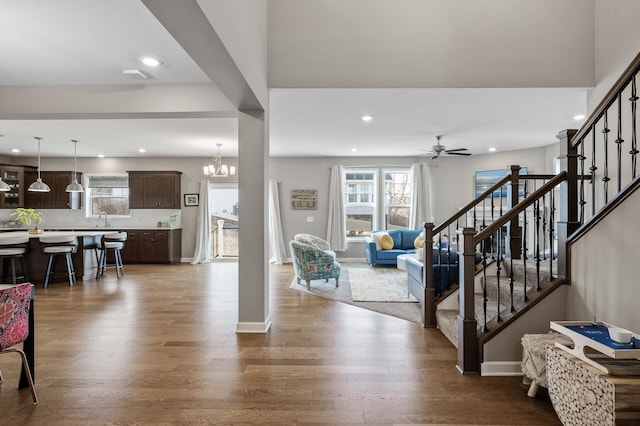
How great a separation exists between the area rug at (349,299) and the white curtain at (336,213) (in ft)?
5.14

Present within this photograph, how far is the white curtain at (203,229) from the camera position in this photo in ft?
26.3

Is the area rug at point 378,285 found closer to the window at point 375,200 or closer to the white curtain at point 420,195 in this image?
the window at point 375,200

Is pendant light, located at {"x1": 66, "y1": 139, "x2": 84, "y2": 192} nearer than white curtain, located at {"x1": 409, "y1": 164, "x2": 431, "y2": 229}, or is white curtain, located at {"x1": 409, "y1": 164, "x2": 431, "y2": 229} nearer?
pendant light, located at {"x1": 66, "y1": 139, "x2": 84, "y2": 192}

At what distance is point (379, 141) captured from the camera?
6.34 m

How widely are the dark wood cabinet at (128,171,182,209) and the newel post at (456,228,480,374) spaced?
285 inches

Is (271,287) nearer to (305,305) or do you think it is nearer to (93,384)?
(305,305)

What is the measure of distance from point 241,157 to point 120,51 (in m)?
1.40

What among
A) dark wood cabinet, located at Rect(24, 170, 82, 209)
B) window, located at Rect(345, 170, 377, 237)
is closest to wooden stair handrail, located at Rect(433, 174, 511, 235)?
window, located at Rect(345, 170, 377, 237)

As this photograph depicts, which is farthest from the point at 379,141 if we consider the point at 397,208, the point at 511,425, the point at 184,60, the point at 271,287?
the point at 511,425

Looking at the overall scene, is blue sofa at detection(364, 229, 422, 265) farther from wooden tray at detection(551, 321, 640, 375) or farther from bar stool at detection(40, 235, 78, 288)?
bar stool at detection(40, 235, 78, 288)

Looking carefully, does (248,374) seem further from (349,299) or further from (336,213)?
(336,213)

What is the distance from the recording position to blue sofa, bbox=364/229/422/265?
7.09 m

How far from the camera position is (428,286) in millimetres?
3588

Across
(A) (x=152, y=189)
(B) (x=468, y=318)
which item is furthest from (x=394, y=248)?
(A) (x=152, y=189)
